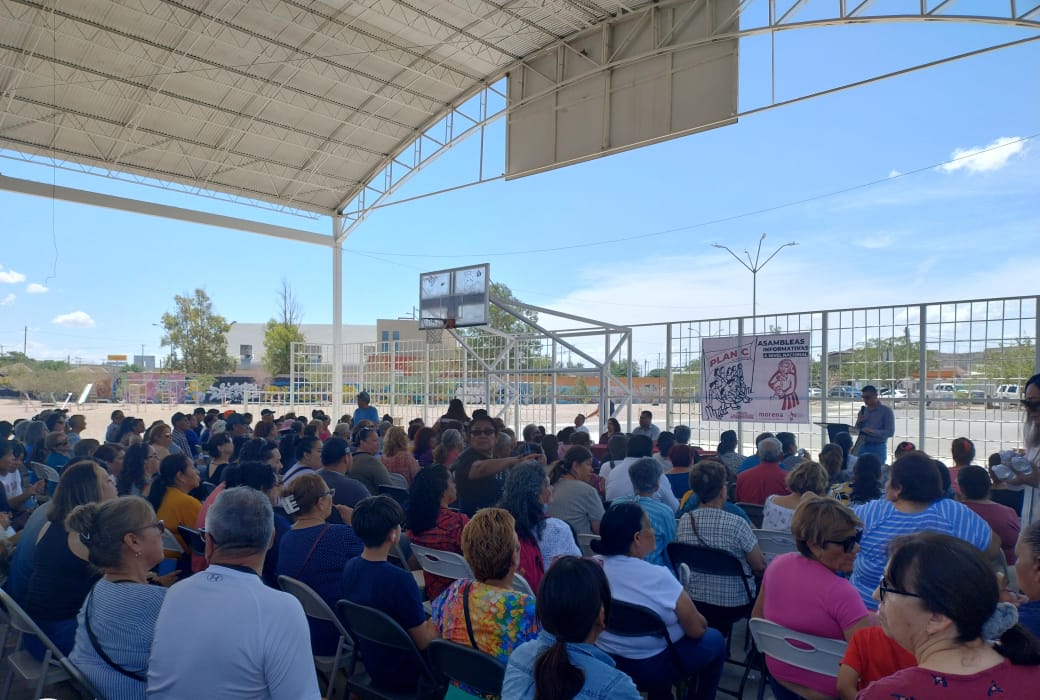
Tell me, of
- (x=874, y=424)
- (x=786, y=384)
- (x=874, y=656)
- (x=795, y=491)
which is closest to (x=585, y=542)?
(x=795, y=491)

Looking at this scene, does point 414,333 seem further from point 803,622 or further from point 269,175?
point 803,622

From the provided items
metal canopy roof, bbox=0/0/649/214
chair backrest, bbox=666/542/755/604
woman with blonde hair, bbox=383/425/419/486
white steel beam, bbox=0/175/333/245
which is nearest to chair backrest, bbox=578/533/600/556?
chair backrest, bbox=666/542/755/604

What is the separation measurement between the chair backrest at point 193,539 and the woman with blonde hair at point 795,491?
10.9 ft

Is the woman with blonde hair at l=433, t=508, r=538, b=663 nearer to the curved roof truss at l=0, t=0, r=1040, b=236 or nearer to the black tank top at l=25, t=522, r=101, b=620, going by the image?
the black tank top at l=25, t=522, r=101, b=620

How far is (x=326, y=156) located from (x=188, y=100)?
3.22 m

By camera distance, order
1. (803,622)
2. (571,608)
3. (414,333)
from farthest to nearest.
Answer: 1. (414,333)
2. (803,622)
3. (571,608)

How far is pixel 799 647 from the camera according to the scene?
2600 mm

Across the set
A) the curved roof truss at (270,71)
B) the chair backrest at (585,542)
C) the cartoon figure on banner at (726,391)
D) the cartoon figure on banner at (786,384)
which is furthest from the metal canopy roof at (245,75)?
the chair backrest at (585,542)

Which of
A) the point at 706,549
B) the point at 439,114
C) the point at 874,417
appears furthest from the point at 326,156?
the point at 706,549

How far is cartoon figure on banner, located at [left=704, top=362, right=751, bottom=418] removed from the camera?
32.3 feet

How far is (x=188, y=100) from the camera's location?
1359 centimetres

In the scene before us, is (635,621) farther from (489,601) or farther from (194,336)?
(194,336)

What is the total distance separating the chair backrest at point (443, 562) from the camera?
3.36 metres

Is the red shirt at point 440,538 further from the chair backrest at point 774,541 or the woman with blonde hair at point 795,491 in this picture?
the woman with blonde hair at point 795,491
